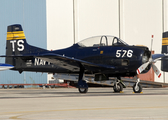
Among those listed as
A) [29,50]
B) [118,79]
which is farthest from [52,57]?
[29,50]

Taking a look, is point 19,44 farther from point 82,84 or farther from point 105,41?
point 105,41

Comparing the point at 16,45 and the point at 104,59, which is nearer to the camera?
the point at 104,59

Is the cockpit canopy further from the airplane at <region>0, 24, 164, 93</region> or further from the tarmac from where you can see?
the tarmac

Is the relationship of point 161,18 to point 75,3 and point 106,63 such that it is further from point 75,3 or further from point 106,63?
point 106,63

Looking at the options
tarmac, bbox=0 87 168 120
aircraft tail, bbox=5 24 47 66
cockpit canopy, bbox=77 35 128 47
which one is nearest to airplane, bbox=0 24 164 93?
cockpit canopy, bbox=77 35 128 47

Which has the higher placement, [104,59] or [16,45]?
[16,45]

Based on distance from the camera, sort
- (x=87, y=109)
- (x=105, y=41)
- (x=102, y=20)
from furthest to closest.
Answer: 1. (x=102, y=20)
2. (x=105, y=41)
3. (x=87, y=109)

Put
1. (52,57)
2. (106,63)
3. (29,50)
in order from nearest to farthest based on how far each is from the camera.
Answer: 1. (52,57)
2. (106,63)
3. (29,50)

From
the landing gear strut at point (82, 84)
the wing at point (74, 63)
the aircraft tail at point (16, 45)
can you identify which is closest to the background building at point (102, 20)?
the aircraft tail at point (16, 45)

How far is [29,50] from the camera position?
750 inches

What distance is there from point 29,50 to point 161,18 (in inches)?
643

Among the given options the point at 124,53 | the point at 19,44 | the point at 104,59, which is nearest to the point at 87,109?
the point at 124,53

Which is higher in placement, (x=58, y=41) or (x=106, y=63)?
(x=58, y=41)

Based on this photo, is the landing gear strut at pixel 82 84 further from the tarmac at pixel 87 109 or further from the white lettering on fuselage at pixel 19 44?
the white lettering on fuselage at pixel 19 44
